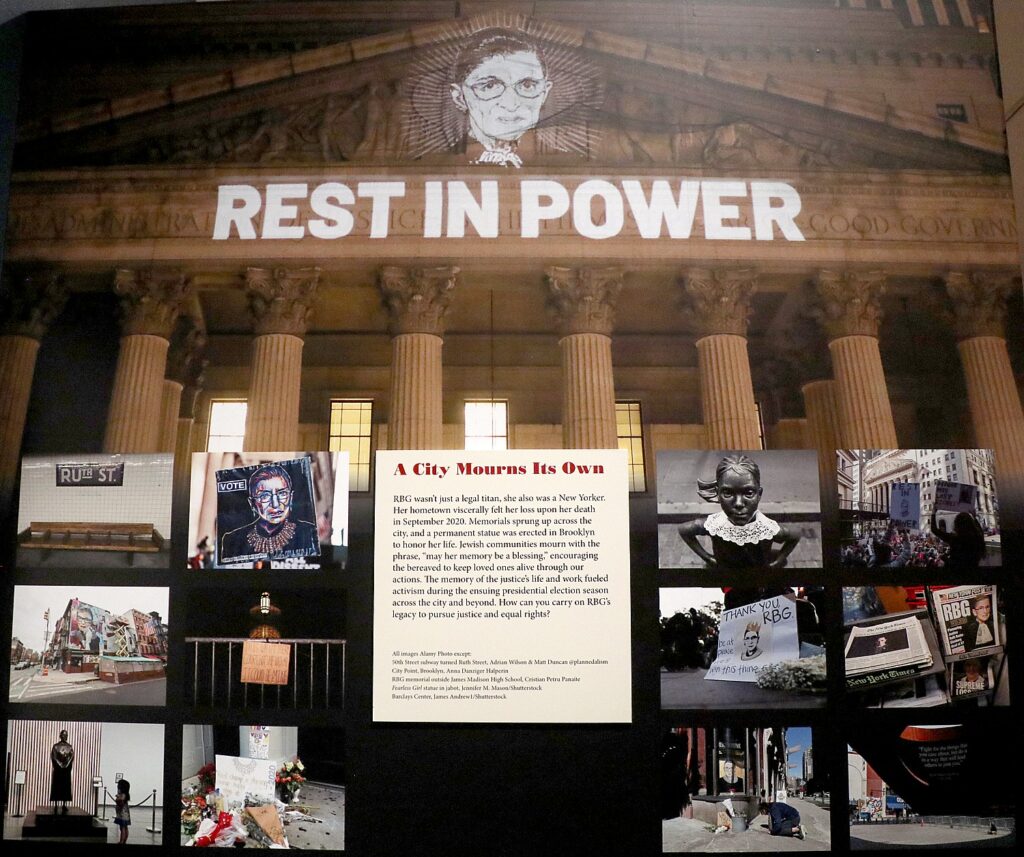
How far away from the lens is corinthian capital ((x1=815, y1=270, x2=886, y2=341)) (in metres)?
6.47

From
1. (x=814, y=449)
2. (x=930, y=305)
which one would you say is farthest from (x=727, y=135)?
(x=814, y=449)

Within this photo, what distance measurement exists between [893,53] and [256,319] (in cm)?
571

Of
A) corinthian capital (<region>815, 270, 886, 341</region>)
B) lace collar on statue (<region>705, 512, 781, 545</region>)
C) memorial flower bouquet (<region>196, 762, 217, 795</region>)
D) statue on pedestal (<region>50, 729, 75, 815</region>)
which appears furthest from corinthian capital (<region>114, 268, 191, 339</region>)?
corinthian capital (<region>815, 270, 886, 341</region>)

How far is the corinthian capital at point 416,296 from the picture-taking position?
6555 millimetres

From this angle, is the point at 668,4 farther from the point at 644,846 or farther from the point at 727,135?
the point at 644,846

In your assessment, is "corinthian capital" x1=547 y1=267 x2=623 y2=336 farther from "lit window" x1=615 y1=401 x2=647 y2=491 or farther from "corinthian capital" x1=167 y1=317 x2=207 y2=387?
"corinthian capital" x1=167 y1=317 x2=207 y2=387

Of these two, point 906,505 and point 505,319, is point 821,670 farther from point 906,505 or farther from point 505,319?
point 505,319

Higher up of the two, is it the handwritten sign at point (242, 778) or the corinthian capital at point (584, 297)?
the corinthian capital at point (584, 297)

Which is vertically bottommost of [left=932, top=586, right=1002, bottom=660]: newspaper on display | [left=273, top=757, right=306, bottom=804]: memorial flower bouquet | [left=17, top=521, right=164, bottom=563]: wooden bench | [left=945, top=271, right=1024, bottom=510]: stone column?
[left=273, top=757, right=306, bottom=804]: memorial flower bouquet

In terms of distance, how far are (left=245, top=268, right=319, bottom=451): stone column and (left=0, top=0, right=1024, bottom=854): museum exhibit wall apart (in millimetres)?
27

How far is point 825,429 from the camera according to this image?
616cm

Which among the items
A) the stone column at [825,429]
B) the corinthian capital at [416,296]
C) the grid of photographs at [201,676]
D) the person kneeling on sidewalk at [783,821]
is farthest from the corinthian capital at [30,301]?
the person kneeling on sidewalk at [783,821]

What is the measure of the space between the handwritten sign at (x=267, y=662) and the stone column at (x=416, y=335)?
6.30 feet

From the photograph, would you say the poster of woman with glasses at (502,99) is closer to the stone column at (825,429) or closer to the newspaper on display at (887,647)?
the stone column at (825,429)
